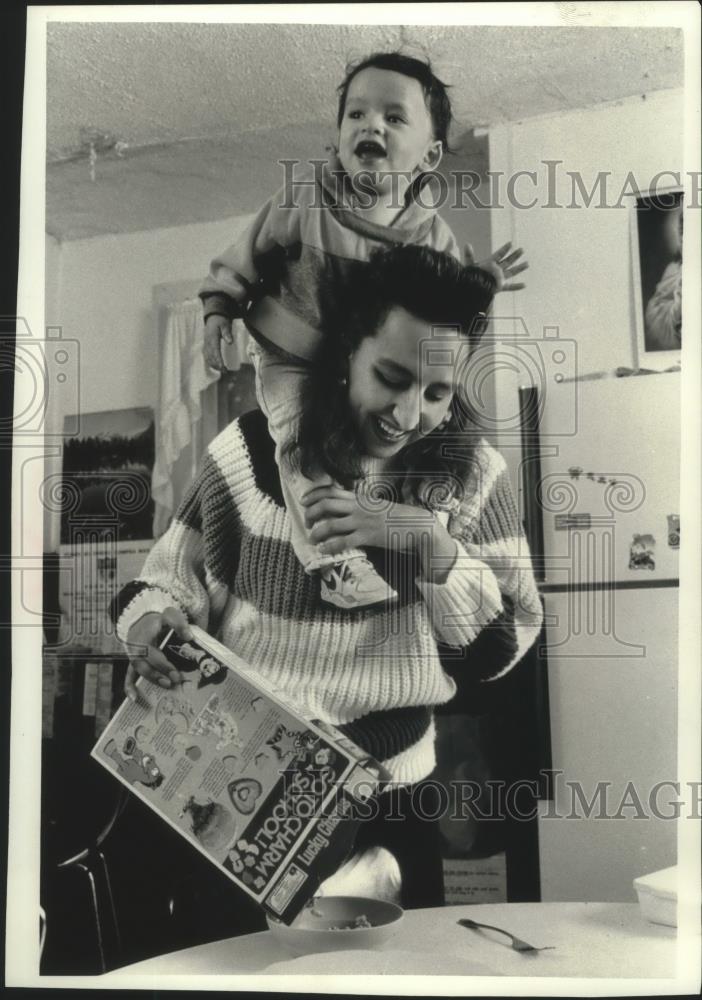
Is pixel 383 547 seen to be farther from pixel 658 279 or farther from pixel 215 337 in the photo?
pixel 658 279

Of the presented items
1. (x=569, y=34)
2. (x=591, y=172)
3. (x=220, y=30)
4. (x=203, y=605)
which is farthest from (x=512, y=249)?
(x=203, y=605)

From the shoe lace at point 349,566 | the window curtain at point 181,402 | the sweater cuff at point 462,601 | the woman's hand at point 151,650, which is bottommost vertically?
the woman's hand at point 151,650

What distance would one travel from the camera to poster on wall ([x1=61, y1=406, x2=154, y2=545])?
107cm

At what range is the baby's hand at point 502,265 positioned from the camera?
3.51 ft

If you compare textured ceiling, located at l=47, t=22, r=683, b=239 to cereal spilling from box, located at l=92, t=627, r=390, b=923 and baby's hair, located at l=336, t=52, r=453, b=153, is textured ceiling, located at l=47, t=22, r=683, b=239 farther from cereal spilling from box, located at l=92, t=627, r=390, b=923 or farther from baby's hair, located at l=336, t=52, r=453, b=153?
cereal spilling from box, located at l=92, t=627, r=390, b=923

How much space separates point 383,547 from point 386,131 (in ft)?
1.56

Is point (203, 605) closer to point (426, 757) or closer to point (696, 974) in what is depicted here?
point (426, 757)

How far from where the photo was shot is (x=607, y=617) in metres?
1.06

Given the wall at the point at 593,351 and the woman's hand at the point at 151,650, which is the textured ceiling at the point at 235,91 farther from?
the woman's hand at the point at 151,650

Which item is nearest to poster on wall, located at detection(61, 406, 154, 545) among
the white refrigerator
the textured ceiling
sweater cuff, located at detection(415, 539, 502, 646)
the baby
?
the baby

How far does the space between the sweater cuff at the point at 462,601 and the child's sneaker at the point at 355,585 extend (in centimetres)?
Answer: 4

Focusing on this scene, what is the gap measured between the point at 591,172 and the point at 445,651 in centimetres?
58

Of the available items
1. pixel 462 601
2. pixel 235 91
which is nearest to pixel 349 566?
pixel 462 601
